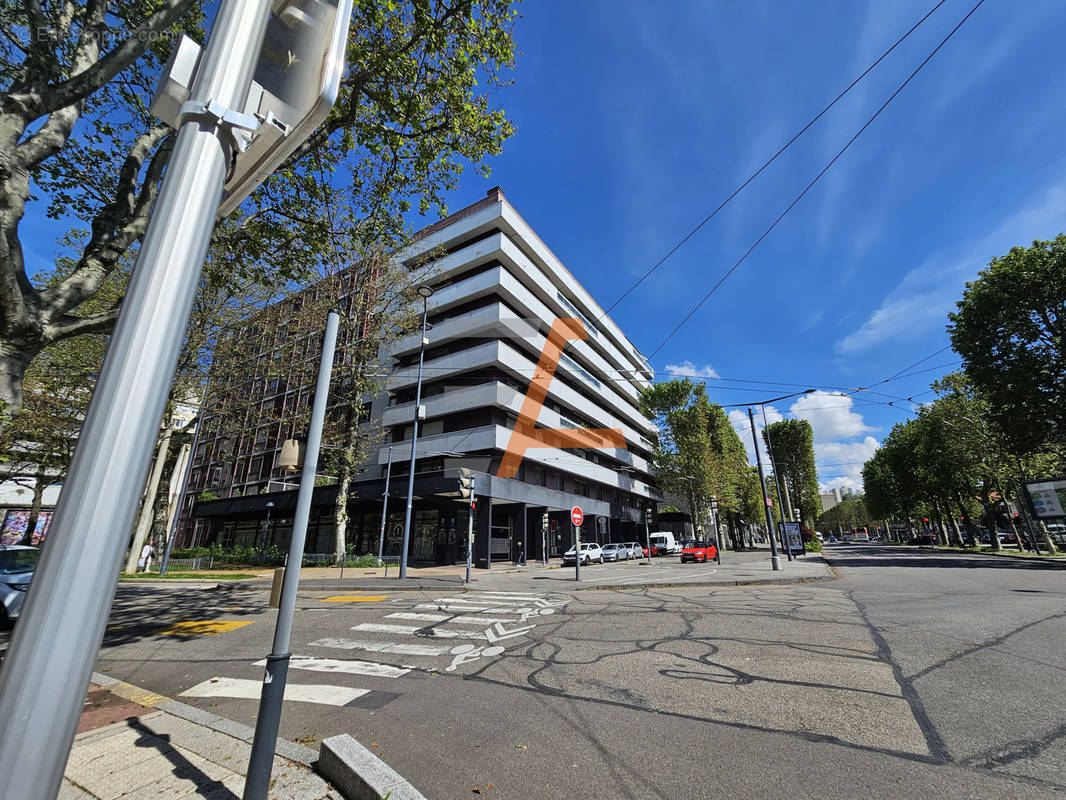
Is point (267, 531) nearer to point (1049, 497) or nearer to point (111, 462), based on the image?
point (111, 462)

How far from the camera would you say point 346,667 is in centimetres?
607

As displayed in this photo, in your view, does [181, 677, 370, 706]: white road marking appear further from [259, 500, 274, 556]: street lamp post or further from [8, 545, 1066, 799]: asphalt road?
[259, 500, 274, 556]: street lamp post

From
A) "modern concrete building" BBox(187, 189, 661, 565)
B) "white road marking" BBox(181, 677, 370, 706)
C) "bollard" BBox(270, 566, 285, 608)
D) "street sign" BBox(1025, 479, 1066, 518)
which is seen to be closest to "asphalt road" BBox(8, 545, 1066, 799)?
"white road marking" BBox(181, 677, 370, 706)

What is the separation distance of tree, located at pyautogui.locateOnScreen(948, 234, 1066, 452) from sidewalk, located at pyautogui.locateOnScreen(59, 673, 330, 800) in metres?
29.0

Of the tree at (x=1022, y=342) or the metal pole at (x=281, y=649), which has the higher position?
the tree at (x=1022, y=342)

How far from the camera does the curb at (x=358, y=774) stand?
284 centimetres

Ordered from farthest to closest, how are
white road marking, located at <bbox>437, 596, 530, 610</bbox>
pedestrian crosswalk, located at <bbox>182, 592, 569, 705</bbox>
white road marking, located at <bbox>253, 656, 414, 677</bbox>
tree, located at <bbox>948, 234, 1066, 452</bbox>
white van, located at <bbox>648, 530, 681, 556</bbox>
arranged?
white van, located at <bbox>648, 530, 681, 556</bbox>
tree, located at <bbox>948, 234, 1066, 452</bbox>
white road marking, located at <bbox>437, 596, 530, 610</bbox>
white road marking, located at <bbox>253, 656, 414, 677</bbox>
pedestrian crosswalk, located at <bbox>182, 592, 569, 705</bbox>

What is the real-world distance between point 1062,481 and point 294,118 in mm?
33124

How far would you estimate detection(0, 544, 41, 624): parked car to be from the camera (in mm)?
8289

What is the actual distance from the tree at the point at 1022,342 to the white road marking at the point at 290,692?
93.0ft

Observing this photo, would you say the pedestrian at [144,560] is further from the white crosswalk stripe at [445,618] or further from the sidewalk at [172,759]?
the sidewalk at [172,759]

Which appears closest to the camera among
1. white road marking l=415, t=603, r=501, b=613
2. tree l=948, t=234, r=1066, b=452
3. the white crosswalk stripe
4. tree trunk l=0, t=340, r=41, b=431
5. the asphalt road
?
the asphalt road

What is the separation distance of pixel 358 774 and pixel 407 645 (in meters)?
4.42

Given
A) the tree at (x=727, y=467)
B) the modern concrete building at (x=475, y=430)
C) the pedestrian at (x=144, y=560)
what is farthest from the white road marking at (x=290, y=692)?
the tree at (x=727, y=467)
